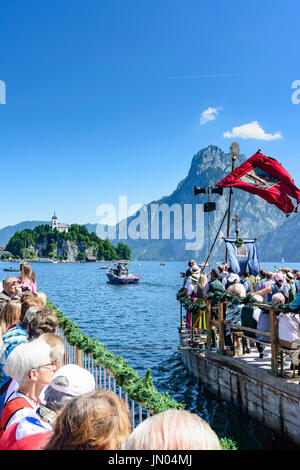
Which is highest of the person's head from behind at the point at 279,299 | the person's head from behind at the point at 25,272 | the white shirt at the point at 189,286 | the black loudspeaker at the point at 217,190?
the black loudspeaker at the point at 217,190

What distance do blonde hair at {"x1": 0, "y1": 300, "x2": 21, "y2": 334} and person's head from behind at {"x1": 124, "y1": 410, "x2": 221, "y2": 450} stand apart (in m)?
4.72

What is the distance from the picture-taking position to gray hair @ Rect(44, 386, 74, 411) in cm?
284

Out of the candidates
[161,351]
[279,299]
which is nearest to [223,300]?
[279,299]

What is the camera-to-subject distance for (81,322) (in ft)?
102

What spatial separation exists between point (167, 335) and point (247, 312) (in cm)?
1834

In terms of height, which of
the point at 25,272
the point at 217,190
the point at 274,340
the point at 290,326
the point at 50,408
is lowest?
the point at 274,340

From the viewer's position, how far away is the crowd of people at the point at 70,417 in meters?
1.67

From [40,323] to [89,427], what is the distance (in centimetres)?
297

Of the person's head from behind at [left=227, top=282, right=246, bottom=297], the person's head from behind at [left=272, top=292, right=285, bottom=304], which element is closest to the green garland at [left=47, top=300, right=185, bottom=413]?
the person's head from behind at [left=272, top=292, right=285, bottom=304]

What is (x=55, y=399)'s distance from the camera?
285cm

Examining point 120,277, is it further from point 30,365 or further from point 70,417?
point 70,417

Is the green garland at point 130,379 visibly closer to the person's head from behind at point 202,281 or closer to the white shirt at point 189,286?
the person's head from behind at point 202,281

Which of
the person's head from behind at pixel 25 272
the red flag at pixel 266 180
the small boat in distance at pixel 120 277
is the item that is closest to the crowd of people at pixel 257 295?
the red flag at pixel 266 180

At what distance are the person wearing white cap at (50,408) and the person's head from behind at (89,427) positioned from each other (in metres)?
0.56
